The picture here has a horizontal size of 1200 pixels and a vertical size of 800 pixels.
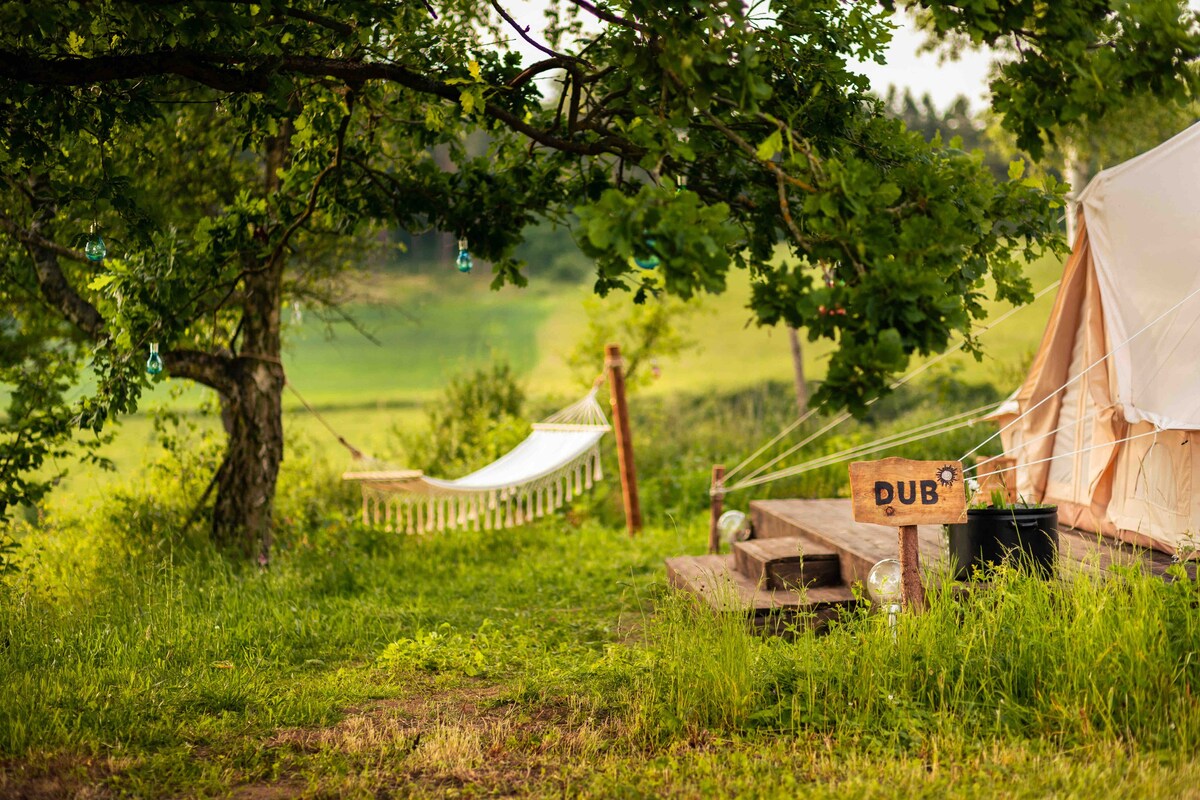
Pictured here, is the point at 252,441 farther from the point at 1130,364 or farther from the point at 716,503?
the point at 1130,364

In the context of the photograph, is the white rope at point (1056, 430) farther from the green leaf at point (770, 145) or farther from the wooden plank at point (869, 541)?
the green leaf at point (770, 145)

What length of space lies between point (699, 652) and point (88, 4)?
266 cm

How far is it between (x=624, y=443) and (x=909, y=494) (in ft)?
13.4

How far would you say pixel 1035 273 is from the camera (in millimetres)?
19812

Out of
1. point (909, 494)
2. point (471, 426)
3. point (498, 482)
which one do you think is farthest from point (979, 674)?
point (471, 426)

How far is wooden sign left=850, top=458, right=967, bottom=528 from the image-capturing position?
3.34 meters

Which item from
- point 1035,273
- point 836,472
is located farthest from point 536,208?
point 1035,273

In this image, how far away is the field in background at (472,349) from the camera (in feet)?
57.4

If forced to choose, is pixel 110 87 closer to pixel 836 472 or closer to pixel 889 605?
pixel 889 605

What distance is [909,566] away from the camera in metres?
3.38

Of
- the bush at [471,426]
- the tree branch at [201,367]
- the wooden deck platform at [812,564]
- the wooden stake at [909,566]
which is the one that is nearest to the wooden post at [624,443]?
the bush at [471,426]

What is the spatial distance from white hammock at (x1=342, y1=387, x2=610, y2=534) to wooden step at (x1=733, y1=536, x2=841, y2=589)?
68.7 inches

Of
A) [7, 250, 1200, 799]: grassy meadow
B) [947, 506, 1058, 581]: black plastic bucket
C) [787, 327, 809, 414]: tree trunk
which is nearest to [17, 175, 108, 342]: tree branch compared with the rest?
[7, 250, 1200, 799]: grassy meadow

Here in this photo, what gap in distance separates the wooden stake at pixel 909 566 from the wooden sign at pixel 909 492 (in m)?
0.05
